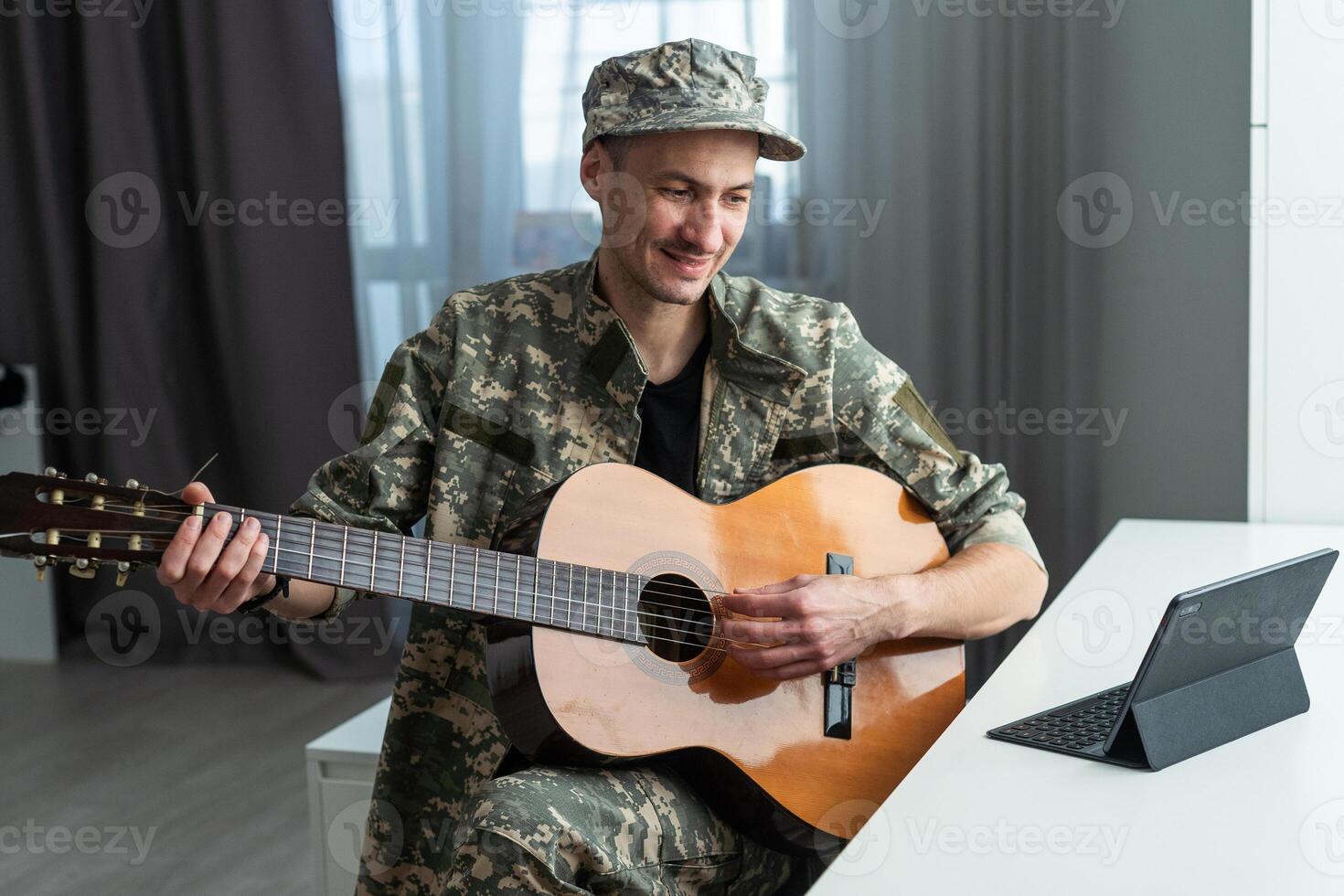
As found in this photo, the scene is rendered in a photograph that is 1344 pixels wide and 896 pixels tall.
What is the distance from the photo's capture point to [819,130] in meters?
3.10

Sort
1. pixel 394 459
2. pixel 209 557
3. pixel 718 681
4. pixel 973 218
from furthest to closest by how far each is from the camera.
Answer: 1. pixel 973 218
2. pixel 394 459
3. pixel 718 681
4. pixel 209 557

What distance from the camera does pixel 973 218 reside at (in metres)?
2.96

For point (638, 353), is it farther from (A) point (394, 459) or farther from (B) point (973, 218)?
(B) point (973, 218)

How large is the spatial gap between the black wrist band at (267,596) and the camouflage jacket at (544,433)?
12cm

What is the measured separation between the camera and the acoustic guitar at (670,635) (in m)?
1.33

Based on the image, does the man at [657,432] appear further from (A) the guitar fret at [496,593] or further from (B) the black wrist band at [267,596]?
(A) the guitar fret at [496,593]

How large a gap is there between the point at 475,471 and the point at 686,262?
377mm

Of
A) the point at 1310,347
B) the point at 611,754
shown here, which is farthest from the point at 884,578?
the point at 1310,347

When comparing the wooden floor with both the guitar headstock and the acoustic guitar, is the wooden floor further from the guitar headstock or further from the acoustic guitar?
the guitar headstock

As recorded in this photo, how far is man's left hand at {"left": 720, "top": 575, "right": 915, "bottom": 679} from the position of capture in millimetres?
1454

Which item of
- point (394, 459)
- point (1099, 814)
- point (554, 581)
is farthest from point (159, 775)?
point (1099, 814)

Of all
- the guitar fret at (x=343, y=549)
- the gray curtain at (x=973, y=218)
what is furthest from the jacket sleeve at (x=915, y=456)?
the gray curtain at (x=973, y=218)

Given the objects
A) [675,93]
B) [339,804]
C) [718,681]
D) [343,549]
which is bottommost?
[339,804]

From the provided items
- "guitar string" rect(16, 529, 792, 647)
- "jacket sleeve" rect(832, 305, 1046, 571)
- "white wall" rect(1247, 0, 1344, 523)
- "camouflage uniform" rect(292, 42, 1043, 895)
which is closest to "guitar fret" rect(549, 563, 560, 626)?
"guitar string" rect(16, 529, 792, 647)
